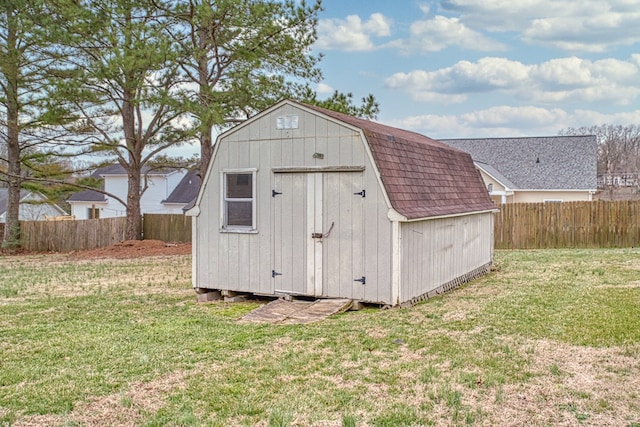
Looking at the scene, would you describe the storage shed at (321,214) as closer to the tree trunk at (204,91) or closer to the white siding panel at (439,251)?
the white siding panel at (439,251)

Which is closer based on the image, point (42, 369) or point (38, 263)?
point (42, 369)

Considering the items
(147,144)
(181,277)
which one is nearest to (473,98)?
(147,144)

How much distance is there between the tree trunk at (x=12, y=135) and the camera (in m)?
17.0

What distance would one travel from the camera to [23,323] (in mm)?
6773

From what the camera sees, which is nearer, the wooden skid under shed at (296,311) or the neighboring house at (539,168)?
the wooden skid under shed at (296,311)

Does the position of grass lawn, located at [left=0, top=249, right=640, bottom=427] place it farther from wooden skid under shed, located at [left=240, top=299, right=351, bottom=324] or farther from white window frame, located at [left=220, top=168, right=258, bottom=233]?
white window frame, located at [left=220, top=168, right=258, bottom=233]

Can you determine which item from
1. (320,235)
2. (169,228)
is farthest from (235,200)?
(169,228)

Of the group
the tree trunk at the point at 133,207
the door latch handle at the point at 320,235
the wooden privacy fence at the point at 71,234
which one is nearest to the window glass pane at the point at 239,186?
the door latch handle at the point at 320,235

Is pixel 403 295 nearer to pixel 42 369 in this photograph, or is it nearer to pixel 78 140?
pixel 42 369

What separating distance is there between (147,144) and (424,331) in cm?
1521

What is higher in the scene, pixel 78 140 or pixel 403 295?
pixel 78 140

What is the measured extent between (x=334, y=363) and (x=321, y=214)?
3.13m

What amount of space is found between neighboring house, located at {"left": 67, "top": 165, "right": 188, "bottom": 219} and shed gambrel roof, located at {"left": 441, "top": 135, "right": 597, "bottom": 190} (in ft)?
56.4

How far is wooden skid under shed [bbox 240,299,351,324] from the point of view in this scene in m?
6.66
